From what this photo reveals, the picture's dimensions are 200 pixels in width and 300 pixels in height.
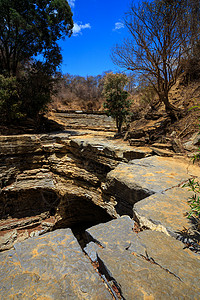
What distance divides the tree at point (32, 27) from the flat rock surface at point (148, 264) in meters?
10.4

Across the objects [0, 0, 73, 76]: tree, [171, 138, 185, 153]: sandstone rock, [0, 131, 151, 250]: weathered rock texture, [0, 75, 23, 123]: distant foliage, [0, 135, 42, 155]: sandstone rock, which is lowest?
[0, 131, 151, 250]: weathered rock texture

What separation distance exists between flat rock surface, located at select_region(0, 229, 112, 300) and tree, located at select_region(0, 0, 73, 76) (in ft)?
33.4

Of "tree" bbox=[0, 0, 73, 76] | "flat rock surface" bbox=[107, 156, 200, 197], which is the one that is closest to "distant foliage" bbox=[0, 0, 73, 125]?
"tree" bbox=[0, 0, 73, 76]

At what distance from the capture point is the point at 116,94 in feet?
24.4

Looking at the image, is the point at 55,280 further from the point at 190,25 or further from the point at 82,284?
the point at 190,25

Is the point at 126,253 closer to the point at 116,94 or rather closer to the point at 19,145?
the point at 19,145

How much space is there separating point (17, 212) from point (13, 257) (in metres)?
7.92

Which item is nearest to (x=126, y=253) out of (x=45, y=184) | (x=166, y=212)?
(x=166, y=212)

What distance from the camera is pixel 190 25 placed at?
520 cm

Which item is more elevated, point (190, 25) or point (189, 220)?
point (190, 25)

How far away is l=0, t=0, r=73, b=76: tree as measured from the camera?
7.70m

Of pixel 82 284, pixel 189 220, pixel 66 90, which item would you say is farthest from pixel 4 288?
pixel 66 90

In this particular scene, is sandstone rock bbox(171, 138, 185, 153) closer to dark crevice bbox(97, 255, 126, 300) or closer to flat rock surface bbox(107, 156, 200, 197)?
flat rock surface bbox(107, 156, 200, 197)

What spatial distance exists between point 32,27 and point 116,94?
19.6 ft
